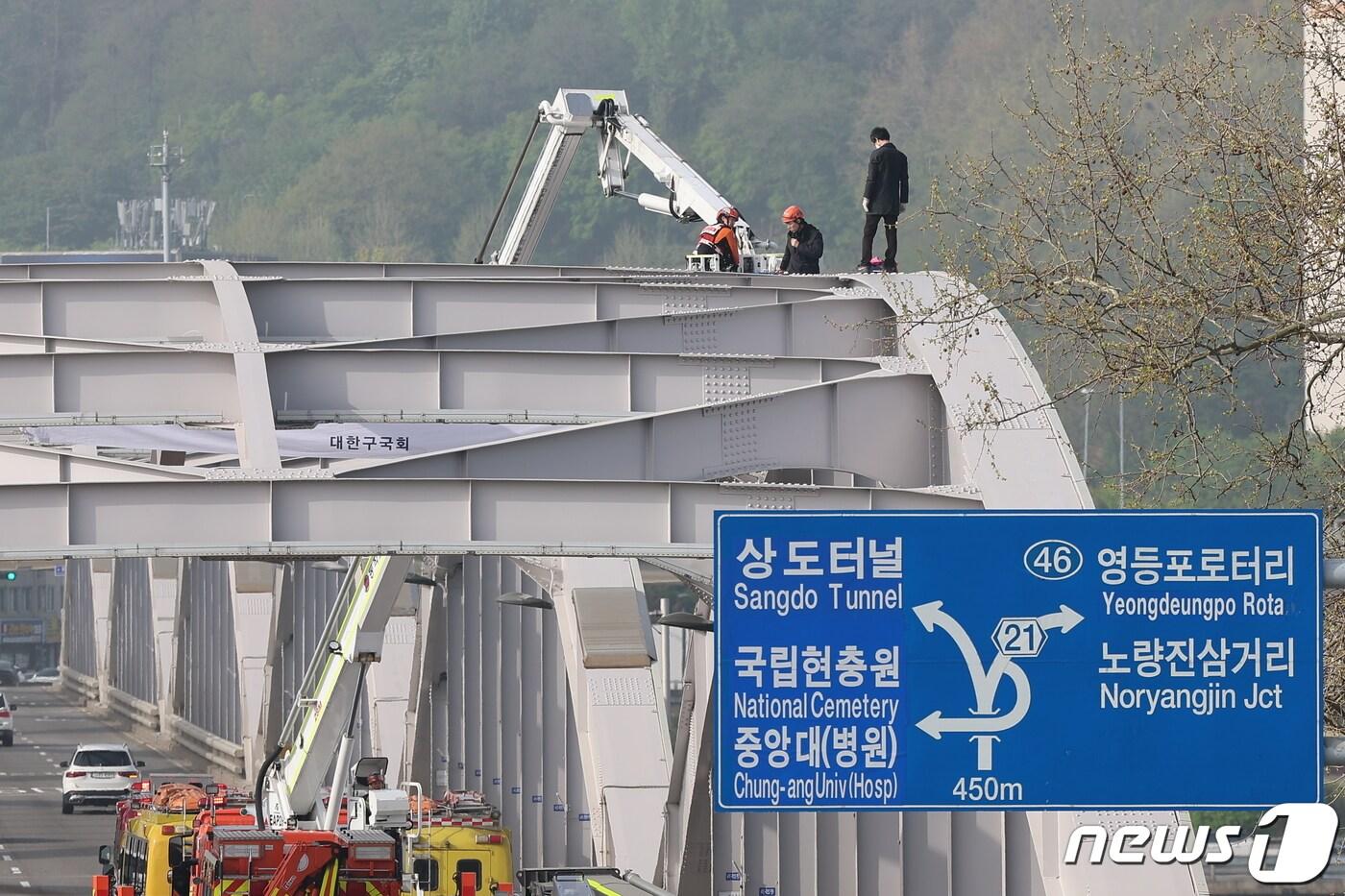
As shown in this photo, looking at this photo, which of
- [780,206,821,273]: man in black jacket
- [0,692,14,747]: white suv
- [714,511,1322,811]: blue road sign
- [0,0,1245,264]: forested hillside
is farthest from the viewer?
[0,0,1245,264]: forested hillside

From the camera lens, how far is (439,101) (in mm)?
172750

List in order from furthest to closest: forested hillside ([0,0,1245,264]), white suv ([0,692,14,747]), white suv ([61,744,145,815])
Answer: forested hillside ([0,0,1245,264]) < white suv ([0,692,14,747]) < white suv ([61,744,145,815])

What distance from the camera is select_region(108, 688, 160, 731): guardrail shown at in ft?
301

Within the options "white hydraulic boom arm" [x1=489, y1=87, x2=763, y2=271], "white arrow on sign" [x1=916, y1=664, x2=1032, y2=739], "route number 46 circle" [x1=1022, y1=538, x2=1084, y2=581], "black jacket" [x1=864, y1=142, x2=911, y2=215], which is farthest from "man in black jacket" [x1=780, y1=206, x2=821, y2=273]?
"white arrow on sign" [x1=916, y1=664, x2=1032, y2=739]

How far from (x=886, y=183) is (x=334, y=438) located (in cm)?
557

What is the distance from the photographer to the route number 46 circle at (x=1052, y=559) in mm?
11141

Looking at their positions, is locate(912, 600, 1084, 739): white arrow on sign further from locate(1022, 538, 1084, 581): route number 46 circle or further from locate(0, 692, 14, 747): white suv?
locate(0, 692, 14, 747): white suv

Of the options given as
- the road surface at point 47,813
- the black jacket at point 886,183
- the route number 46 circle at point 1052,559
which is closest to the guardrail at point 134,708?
the road surface at point 47,813

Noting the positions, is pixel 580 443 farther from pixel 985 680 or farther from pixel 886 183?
pixel 985 680

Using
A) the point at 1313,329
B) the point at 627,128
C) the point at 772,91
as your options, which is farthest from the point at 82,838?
the point at 772,91

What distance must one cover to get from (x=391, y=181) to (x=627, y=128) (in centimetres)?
12534

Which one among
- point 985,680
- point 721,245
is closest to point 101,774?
point 721,245

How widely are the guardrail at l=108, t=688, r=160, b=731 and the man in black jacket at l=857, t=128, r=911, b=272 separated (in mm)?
70528

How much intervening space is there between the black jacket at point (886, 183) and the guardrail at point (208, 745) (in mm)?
49748
